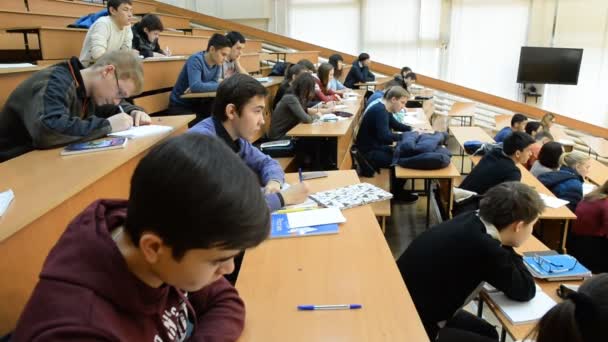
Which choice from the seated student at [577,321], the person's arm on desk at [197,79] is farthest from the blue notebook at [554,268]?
the person's arm on desk at [197,79]

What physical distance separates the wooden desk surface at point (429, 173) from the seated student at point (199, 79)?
5.64ft

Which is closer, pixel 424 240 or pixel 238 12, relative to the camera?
pixel 424 240

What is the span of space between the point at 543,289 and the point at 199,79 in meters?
3.03

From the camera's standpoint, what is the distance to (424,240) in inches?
74.4

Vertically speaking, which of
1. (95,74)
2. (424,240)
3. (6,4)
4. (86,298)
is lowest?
(424,240)

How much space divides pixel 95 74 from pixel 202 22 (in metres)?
7.24

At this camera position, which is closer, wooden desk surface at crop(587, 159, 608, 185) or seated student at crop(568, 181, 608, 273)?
seated student at crop(568, 181, 608, 273)

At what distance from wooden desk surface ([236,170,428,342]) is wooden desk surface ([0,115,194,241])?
556 mm

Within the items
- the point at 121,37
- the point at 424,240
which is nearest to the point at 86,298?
the point at 424,240

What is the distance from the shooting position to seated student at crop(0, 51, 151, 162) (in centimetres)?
176

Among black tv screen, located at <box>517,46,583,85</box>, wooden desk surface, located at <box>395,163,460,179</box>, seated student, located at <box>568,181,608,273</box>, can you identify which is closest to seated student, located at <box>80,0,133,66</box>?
wooden desk surface, located at <box>395,163,460,179</box>

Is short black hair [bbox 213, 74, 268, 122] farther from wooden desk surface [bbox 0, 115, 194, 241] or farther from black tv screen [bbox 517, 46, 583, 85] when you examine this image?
black tv screen [bbox 517, 46, 583, 85]

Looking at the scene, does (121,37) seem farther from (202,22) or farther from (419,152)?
(202,22)

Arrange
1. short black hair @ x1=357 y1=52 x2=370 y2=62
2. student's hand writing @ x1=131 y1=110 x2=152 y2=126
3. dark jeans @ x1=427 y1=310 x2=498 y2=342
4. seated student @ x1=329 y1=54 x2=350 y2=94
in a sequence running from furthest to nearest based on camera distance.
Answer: short black hair @ x1=357 y1=52 x2=370 y2=62 → seated student @ x1=329 y1=54 x2=350 y2=94 → student's hand writing @ x1=131 y1=110 x2=152 y2=126 → dark jeans @ x1=427 y1=310 x2=498 y2=342
